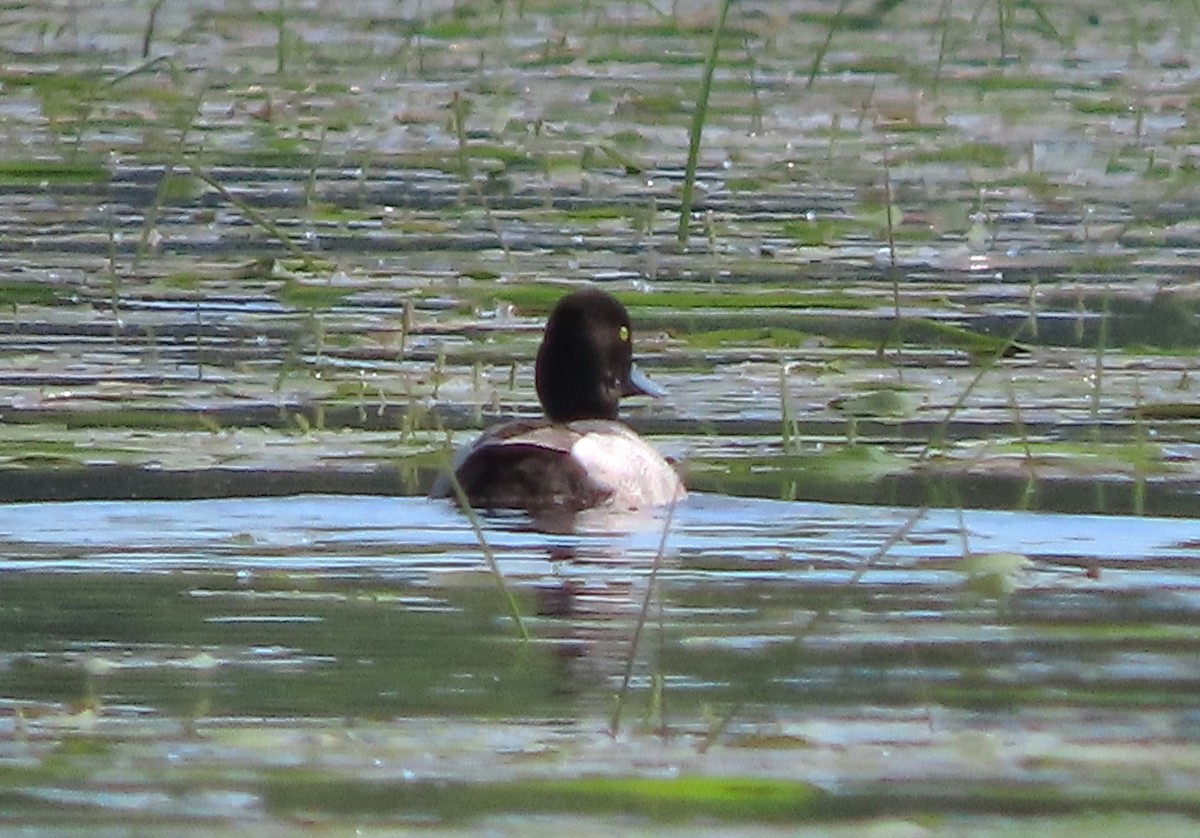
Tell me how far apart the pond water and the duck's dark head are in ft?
0.65

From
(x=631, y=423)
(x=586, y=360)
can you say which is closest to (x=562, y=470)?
(x=586, y=360)

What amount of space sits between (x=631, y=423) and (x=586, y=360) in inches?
25.8

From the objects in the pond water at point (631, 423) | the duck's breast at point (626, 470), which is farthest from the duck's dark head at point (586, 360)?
the duck's breast at point (626, 470)

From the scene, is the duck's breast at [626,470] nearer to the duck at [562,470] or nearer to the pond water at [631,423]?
the duck at [562,470]

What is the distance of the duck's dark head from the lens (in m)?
10.6

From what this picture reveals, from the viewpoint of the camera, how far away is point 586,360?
10.6 m

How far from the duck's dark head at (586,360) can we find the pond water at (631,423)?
7.8 inches

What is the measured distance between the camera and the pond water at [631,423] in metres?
5.63

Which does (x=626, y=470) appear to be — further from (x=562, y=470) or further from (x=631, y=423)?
(x=631, y=423)

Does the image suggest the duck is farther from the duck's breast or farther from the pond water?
the pond water

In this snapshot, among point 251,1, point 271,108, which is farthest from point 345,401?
point 251,1

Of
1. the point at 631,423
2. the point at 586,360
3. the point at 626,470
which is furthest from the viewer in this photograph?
the point at 631,423

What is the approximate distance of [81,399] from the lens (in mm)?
10211

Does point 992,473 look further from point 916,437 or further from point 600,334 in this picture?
point 600,334
